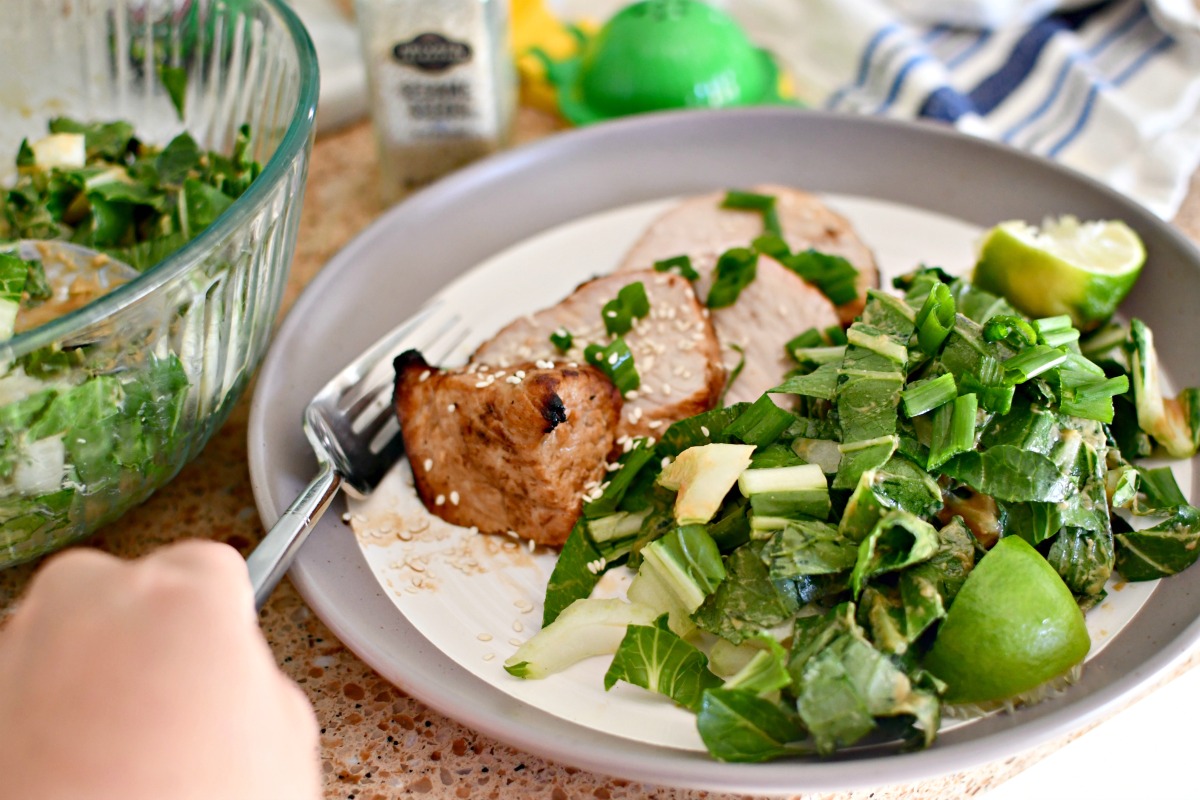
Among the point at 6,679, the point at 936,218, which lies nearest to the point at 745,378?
the point at 936,218

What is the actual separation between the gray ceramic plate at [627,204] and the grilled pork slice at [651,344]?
0.30 m

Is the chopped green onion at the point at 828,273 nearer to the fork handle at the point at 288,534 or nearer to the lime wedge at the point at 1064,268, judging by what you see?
the lime wedge at the point at 1064,268

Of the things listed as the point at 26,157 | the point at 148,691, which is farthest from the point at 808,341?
the point at 26,157

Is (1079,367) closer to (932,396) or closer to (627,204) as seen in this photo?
(932,396)

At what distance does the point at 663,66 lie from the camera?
223cm

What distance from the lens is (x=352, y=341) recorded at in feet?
5.51

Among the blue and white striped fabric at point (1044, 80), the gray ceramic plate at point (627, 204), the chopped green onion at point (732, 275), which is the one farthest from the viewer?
the blue and white striped fabric at point (1044, 80)

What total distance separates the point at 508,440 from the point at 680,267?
1.68 ft

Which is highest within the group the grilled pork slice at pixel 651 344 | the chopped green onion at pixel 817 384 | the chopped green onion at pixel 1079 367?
the chopped green onion at pixel 1079 367

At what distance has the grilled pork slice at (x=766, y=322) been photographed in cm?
157

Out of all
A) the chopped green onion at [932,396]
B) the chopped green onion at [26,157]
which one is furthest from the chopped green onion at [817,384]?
the chopped green onion at [26,157]

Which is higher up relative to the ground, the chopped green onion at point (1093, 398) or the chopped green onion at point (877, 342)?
the chopped green onion at point (877, 342)

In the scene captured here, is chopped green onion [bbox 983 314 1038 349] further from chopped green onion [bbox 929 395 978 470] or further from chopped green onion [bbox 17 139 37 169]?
chopped green onion [bbox 17 139 37 169]

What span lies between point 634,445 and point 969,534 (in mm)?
465
